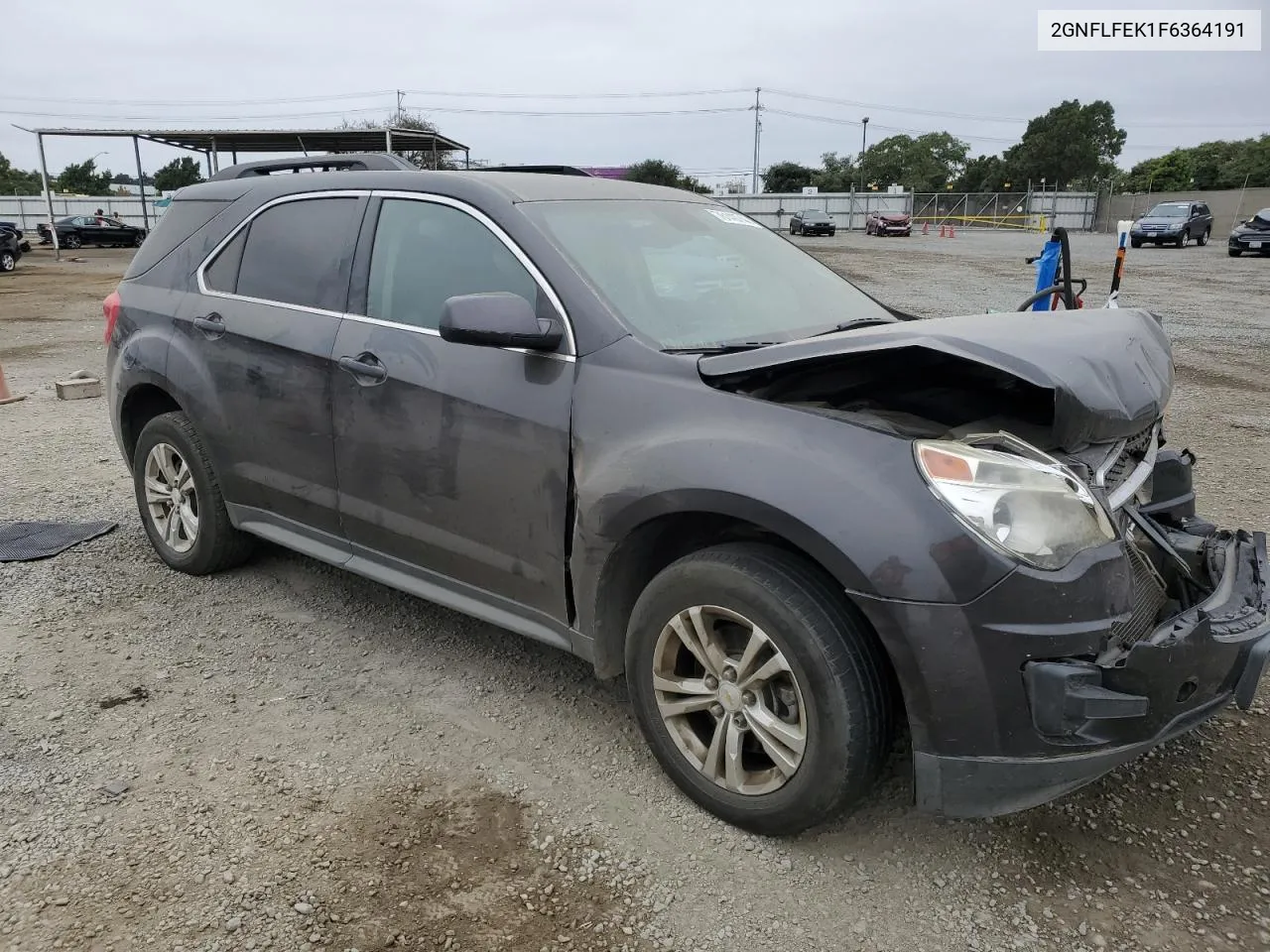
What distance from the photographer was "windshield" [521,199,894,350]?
3.03m

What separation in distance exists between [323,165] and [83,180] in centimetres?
8964

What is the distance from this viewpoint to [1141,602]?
244 cm

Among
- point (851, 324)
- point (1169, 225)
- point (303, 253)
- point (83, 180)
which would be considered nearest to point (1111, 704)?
point (851, 324)

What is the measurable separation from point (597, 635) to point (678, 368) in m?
0.85

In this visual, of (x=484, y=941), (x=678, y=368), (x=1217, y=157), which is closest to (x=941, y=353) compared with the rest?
(x=678, y=368)

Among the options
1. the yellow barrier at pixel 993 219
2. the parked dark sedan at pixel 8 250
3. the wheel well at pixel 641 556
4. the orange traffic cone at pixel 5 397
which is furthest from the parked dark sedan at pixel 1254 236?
the parked dark sedan at pixel 8 250

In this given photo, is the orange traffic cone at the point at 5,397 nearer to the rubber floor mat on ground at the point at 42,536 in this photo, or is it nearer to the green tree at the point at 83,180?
the rubber floor mat on ground at the point at 42,536

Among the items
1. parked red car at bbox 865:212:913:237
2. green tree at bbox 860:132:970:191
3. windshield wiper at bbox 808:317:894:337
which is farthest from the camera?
green tree at bbox 860:132:970:191

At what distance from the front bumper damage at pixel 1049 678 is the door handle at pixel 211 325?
2949 millimetres

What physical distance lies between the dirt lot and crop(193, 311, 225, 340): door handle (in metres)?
1.18

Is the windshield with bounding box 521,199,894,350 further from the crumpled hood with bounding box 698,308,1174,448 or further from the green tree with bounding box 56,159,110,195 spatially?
the green tree with bounding box 56,159,110,195

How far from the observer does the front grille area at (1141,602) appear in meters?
2.28

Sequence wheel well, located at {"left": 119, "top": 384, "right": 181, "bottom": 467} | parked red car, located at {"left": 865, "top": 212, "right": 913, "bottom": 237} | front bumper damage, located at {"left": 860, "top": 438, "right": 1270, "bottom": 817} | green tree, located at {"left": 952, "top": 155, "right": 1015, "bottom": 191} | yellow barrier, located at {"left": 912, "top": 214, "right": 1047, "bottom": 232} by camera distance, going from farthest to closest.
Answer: green tree, located at {"left": 952, "top": 155, "right": 1015, "bottom": 191} < yellow barrier, located at {"left": 912, "top": 214, "right": 1047, "bottom": 232} < parked red car, located at {"left": 865, "top": 212, "right": 913, "bottom": 237} < wheel well, located at {"left": 119, "top": 384, "right": 181, "bottom": 467} < front bumper damage, located at {"left": 860, "top": 438, "right": 1270, "bottom": 817}

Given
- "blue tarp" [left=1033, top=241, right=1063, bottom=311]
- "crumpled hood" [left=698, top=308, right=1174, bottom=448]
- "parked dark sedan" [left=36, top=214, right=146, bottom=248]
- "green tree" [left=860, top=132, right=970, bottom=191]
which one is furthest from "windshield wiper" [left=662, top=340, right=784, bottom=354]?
"green tree" [left=860, top=132, right=970, bottom=191]
